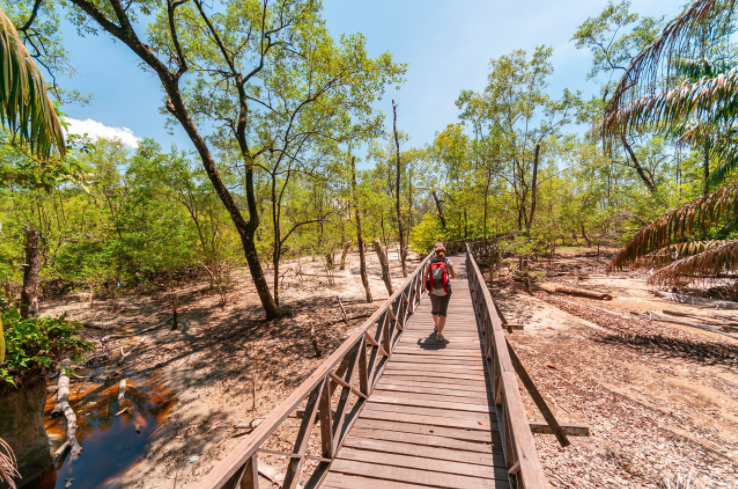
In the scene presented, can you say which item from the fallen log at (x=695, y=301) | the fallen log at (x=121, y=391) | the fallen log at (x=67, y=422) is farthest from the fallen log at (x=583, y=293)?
the fallen log at (x=67, y=422)

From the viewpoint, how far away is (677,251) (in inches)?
251

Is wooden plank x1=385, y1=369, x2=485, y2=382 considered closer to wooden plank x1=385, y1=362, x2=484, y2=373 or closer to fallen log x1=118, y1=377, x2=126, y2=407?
wooden plank x1=385, y1=362, x2=484, y2=373

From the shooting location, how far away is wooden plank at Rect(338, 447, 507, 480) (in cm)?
267

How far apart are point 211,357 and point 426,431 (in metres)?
8.44

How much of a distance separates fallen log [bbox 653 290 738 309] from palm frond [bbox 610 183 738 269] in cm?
888

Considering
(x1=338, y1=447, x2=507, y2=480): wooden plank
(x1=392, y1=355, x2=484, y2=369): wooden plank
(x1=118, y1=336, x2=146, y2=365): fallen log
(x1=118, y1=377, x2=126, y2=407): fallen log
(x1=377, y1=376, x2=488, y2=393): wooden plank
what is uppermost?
(x1=392, y1=355, x2=484, y2=369): wooden plank

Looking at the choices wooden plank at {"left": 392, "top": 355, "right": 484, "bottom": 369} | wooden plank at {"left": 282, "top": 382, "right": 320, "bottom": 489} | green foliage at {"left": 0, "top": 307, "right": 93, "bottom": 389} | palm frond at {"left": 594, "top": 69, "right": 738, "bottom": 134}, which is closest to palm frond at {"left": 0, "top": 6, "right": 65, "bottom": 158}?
green foliage at {"left": 0, "top": 307, "right": 93, "bottom": 389}

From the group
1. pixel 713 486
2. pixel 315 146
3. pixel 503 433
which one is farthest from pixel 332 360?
pixel 315 146

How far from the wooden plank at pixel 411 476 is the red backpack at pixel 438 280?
3266mm

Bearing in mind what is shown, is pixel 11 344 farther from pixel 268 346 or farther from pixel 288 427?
pixel 268 346

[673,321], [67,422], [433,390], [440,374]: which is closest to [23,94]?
[433,390]

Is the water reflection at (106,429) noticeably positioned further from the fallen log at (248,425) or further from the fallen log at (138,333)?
the fallen log at (138,333)

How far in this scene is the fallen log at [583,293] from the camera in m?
12.9

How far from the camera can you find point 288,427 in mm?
5895
